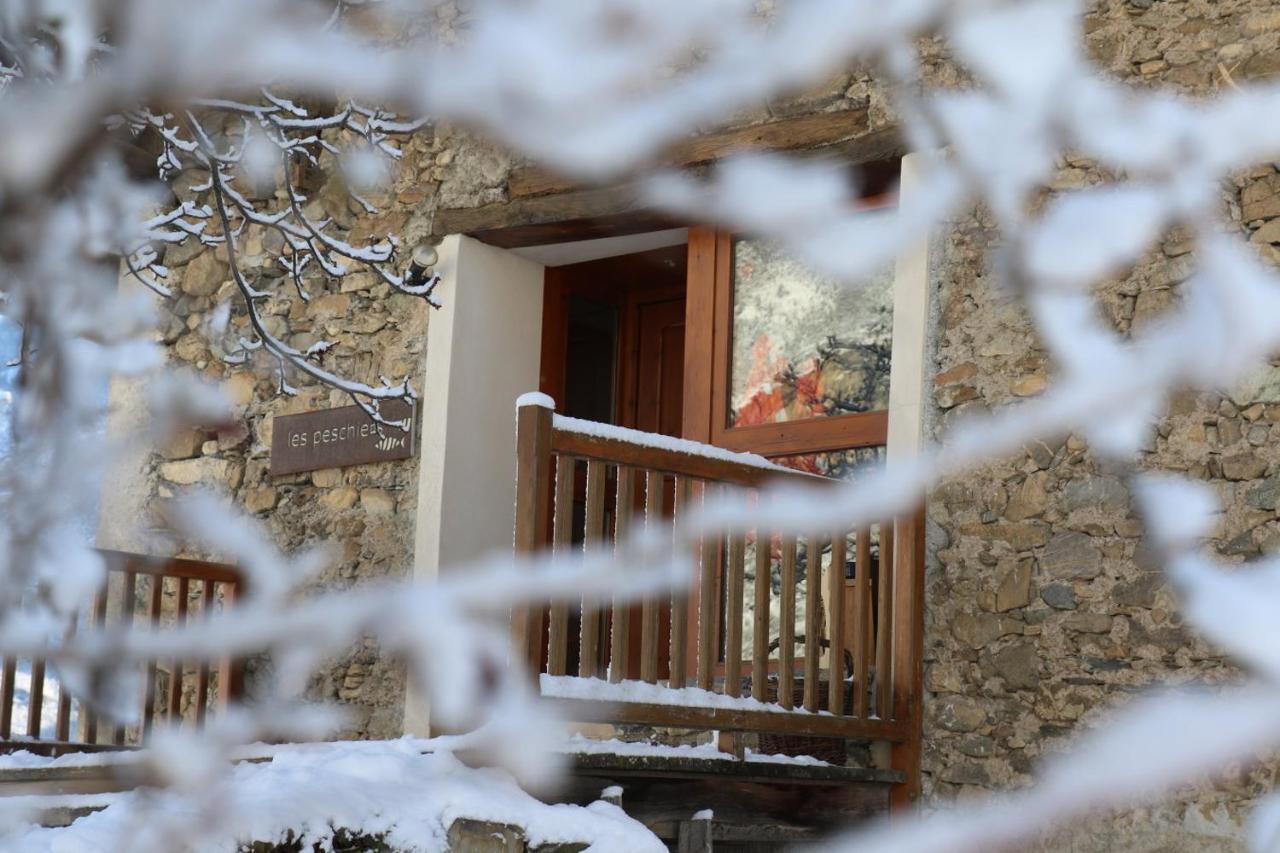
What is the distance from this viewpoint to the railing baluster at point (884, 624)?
4.25m

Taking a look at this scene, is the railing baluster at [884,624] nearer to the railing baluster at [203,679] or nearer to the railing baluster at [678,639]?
the railing baluster at [678,639]

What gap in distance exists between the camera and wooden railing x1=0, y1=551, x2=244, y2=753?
14.9 feet

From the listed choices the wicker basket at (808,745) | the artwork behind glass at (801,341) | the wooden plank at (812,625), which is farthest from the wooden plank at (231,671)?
the wooden plank at (812,625)

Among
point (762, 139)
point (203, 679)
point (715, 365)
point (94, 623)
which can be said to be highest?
point (762, 139)

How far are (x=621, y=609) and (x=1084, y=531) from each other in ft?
4.70

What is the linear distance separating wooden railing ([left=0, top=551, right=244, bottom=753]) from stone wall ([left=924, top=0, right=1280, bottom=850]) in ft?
7.52

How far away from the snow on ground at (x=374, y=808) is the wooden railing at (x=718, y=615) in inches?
12.5

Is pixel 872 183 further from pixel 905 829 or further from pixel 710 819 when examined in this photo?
pixel 905 829

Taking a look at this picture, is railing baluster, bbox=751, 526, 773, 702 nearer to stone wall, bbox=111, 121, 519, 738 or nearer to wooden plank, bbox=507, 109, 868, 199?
wooden plank, bbox=507, 109, 868, 199

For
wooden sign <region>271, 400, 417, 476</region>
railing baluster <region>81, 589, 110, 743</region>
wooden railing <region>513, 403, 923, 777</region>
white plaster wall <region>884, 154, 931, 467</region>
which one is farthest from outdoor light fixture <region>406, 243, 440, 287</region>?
white plaster wall <region>884, 154, 931, 467</region>

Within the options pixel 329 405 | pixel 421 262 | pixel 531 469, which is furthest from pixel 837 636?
pixel 329 405

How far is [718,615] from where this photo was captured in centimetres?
412

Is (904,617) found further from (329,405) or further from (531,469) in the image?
(329,405)

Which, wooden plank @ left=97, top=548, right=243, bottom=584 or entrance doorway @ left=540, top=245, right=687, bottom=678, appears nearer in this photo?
wooden plank @ left=97, top=548, right=243, bottom=584
